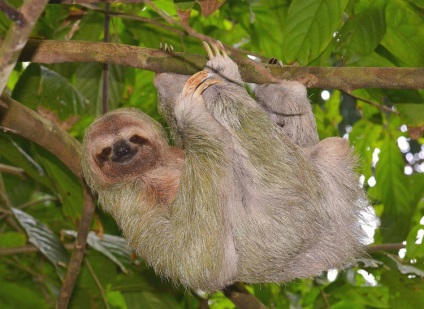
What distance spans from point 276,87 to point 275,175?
93 centimetres

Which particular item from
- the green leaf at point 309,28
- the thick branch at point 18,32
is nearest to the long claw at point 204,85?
the green leaf at point 309,28

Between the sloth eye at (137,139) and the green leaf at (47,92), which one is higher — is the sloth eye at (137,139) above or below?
above

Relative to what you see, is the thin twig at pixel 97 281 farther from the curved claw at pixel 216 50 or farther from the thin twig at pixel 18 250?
the curved claw at pixel 216 50

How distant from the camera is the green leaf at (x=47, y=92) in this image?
6984 mm

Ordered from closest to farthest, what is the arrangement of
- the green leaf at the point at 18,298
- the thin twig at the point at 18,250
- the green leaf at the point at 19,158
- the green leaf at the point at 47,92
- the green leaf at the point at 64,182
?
1. the green leaf at the point at 18,298
2. the green leaf at the point at 19,158
3. the thin twig at the point at 18,250
4. the green leaf at the point at 64,182
5. the green leaf at the point at 47,92

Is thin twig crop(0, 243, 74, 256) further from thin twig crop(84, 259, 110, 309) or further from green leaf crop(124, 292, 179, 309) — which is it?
green leaf crop(124, 292, 179, 309)

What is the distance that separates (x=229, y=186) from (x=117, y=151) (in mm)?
1202

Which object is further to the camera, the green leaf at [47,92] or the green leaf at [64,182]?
the green leaf at [47,92]

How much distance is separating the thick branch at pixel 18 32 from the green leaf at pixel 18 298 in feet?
9.44

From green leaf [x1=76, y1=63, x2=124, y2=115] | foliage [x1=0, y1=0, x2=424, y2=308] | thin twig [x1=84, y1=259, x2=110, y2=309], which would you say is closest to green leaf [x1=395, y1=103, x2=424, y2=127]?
foliage [x1=0, y1=0, x2=424, y2=308]

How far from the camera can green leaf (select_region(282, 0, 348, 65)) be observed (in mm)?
5480

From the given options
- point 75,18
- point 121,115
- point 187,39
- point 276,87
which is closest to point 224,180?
point 276,87

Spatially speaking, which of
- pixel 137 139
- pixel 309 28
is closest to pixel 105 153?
pixel 137 139

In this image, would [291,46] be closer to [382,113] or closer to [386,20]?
[386,20]
